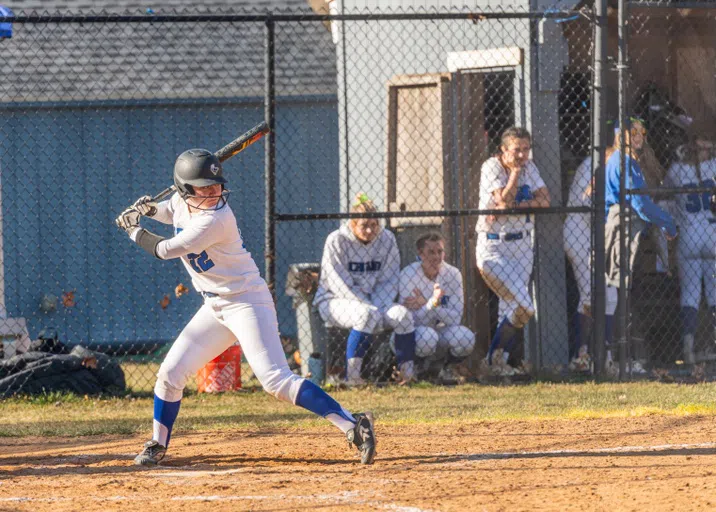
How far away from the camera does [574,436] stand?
20.5 ft

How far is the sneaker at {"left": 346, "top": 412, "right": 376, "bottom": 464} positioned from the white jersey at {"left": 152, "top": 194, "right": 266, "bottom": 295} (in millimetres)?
893

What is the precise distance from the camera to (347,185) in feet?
33.6

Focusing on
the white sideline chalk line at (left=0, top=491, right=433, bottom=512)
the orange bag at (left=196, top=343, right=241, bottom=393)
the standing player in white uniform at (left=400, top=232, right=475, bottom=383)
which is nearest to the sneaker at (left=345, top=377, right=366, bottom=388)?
the standing player in white uniform at (left=400, top=232, right=475, bottom=383)

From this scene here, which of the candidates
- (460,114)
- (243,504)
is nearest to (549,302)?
(460,114)

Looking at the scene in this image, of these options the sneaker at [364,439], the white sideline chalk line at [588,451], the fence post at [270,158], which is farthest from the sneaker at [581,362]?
the sneaker at [364,439]

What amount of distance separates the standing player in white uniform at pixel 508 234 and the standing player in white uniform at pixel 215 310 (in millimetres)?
3533

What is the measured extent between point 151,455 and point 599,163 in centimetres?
462

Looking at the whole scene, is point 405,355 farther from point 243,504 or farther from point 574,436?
point 243,504

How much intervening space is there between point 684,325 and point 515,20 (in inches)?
117

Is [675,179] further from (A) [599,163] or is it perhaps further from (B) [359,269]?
(B) [359,269]

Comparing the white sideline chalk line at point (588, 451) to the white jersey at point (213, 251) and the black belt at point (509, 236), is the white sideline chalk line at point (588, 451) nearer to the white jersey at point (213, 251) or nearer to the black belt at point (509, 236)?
the white jersey at point (213, 251)

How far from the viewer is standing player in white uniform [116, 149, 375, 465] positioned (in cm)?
550

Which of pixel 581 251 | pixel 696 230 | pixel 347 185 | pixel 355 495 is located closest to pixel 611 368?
pixel 581 251

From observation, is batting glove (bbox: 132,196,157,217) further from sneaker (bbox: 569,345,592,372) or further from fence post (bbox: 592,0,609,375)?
sneaker (bbox: 569,345,592,372)
